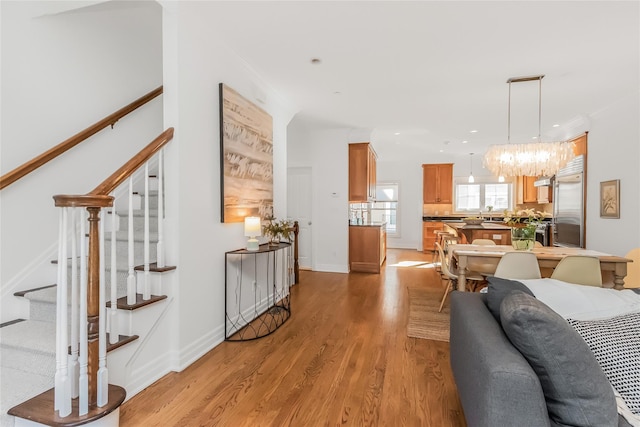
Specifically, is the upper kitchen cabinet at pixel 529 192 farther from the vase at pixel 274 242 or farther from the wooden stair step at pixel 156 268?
the wooden stair step at pixel 156 268

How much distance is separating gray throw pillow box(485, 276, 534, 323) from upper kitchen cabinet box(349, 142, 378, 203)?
13.7 ft

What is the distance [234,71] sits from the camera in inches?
124

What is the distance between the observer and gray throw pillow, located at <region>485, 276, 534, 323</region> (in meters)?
1.72

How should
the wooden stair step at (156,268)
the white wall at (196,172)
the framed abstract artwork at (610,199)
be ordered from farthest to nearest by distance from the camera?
1. the framed abstract artwork at (610,199)
2. the white wall at (196,172)
3. the wooden stair step at (156,268)

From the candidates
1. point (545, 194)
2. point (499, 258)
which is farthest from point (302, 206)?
point (545, 194)

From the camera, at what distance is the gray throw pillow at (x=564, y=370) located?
1122mm

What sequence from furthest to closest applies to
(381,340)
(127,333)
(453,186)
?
(453,186) < (381,340) < (127,333)

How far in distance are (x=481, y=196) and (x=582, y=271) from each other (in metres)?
6.55

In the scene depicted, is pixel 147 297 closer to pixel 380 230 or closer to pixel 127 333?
pixel 127 333

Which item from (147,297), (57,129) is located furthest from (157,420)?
(57,129)

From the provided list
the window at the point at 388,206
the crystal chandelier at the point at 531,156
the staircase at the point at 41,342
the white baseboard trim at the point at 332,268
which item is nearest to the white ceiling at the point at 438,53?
the crystal chandelier at the point at 531,156

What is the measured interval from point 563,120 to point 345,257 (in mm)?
4379

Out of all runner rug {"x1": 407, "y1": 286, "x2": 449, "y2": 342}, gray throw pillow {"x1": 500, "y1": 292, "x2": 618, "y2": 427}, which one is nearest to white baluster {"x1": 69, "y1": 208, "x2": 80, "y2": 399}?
gray throw pillow {"x1": 500, "y1": 292, "x2": 618, "y2": 427}

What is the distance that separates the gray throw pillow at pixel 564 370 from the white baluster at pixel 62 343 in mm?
2013
